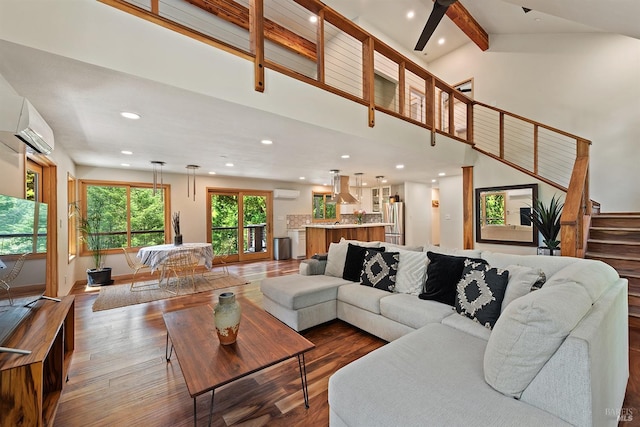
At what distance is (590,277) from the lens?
61.4 inches

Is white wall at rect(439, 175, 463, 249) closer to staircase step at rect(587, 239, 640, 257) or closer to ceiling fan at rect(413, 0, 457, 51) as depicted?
staircase step at rect(587, 239, 640, 257)

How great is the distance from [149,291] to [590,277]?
17.9ft

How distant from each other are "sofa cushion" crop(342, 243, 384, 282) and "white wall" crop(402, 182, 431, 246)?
515 cm

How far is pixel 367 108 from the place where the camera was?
3430 mm

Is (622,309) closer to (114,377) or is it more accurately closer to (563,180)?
(114,377)

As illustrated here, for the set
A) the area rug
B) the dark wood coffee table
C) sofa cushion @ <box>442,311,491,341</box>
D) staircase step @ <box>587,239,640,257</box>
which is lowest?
the area rug

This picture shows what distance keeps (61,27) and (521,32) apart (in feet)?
24.4

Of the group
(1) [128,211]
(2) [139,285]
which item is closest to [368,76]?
(2) [139,285]

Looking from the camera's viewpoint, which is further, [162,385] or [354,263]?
[354,263]

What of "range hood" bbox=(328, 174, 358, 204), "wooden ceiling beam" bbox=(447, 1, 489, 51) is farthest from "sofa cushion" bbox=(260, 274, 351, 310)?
"wooden ceiling beam" bbox=(447, 1, 489, 51)

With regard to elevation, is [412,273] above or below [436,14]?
below

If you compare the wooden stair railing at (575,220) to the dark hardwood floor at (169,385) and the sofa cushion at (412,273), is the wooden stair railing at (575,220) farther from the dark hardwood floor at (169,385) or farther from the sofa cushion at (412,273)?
the sofa cushion at (412,273)

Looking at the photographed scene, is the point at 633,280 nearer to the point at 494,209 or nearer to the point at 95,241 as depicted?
the point at 494,209

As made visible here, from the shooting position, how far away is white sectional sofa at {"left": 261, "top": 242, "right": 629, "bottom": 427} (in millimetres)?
1034
